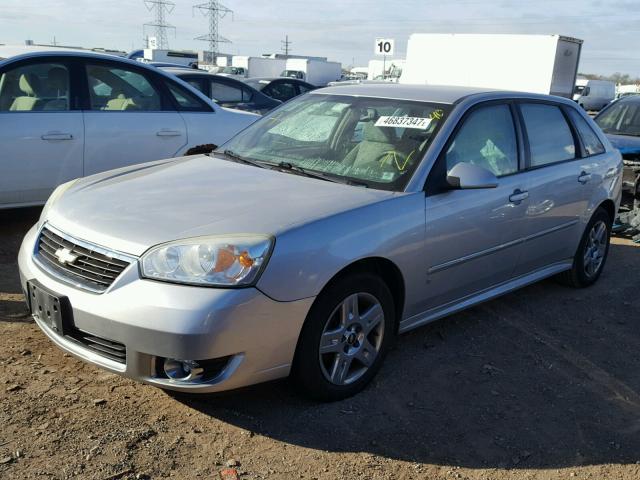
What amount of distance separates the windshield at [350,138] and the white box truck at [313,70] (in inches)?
1589

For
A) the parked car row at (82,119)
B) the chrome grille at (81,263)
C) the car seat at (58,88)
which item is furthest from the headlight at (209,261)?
the car seat at (58,88)

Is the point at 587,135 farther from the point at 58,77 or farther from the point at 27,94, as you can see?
the point at 27,94

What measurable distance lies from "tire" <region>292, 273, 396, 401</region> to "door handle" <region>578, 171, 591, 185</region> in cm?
231

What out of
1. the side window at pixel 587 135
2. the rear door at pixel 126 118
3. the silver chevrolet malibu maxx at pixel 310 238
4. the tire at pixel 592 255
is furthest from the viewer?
the rear door at pixel 126 118

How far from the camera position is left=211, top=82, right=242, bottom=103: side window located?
11.4 meters

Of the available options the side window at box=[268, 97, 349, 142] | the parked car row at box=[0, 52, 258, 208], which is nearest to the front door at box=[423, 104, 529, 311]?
the side window at box=[268, 97, 349, 142]

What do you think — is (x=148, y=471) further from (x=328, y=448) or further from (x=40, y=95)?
(x=40, y=95)

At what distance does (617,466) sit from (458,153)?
1.88 meters

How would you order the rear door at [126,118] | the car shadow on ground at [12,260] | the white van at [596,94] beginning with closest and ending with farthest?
the car shadow on ground at [12,260] → the rear door at [126,118] → the white van at [596,94]

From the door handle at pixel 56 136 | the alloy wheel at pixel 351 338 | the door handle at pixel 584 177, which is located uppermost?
the door handle at pixel 56 136

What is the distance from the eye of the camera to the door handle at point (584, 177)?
509 centimetres

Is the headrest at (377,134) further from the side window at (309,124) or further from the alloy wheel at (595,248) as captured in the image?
the alloy wheel at (595,248)

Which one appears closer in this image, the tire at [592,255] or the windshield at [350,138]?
the windshield at [350,138]

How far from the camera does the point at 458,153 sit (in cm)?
401
